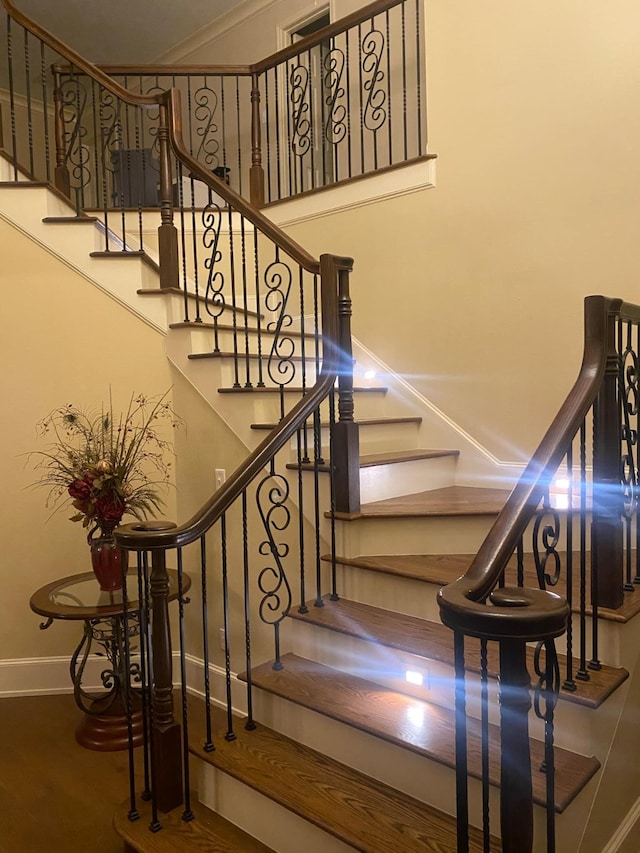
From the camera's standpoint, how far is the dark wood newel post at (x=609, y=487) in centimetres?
197

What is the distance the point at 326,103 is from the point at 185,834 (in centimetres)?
472

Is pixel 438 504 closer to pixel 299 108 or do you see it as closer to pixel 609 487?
pixel 609 487

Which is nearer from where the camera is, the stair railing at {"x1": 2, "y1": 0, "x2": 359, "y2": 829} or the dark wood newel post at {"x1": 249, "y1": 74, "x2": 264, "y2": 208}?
the stair railing at {"x1": 2, "y1": 0, "x2": 359, "y2": 829}

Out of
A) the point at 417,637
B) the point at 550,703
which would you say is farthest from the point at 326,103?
the point at 550,703

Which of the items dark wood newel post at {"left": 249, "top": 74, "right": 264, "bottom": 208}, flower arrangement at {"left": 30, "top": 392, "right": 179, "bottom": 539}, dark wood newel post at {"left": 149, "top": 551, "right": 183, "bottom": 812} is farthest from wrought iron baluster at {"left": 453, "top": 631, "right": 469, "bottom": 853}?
dark wood newel post at {"left": 249, "top": 74, "right": 264, "bottom": 208}

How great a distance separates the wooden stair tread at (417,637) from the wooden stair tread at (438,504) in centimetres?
37

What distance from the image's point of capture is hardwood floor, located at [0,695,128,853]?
2275 millimetres

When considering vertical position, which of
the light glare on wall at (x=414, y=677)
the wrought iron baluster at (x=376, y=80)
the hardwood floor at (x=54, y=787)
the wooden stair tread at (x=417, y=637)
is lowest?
the hardwood floor at (x=54, y=787)

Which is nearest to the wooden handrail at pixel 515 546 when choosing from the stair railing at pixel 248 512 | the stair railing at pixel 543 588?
the stair railing at pixel 543 588

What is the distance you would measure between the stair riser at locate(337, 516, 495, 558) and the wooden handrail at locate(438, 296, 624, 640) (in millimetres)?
896

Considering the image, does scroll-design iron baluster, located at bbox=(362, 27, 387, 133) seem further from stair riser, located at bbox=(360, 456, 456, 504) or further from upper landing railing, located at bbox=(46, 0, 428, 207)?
stair riser, located at bbox=(360, 456, 456, 504)

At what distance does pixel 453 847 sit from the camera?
1.63 m

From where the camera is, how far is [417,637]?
7.23 ft

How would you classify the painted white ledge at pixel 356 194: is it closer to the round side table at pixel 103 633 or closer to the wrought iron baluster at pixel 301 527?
the wrought iron baluster at pixel 301 527
